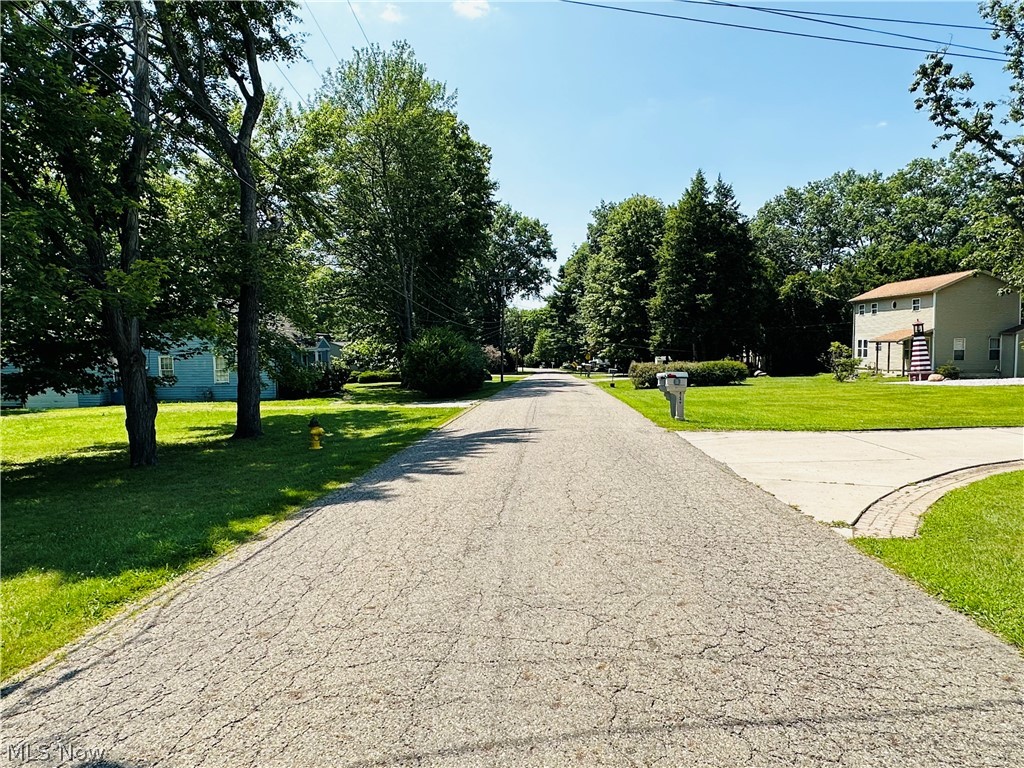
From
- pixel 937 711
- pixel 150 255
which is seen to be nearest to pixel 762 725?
pixel 937 711

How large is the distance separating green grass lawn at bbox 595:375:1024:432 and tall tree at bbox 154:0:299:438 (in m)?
10.6

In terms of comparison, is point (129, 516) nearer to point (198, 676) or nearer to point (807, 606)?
point (198, 676)

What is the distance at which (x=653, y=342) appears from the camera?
132 ft

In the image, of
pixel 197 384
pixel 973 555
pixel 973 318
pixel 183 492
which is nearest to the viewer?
pixel 973 555

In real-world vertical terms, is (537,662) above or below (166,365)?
below

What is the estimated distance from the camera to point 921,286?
3238 centimetres

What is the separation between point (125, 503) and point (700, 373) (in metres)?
26.2

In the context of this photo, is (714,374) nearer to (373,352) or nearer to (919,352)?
(919,352)

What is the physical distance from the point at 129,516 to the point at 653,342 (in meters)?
37.5

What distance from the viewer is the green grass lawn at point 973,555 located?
11.3 ft

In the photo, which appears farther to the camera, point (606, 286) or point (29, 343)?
point (606, 286)

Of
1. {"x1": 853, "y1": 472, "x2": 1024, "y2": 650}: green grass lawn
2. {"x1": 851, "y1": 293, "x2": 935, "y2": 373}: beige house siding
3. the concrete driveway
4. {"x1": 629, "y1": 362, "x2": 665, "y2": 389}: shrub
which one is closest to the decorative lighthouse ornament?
{"x1": 851, "y1": 293, "x2": 935, "y2": 373}: beige house siding

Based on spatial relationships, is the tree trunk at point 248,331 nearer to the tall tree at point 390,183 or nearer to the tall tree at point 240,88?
the tall tree at point 240,88

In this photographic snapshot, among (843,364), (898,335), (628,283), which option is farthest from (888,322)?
(628,283)
